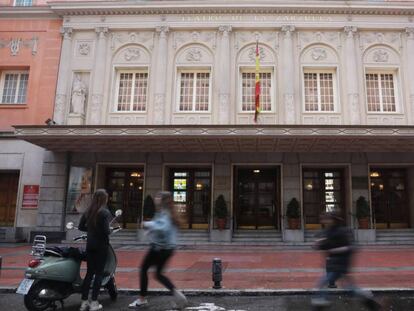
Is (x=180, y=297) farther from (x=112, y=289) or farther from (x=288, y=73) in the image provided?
(x=288, y=73)

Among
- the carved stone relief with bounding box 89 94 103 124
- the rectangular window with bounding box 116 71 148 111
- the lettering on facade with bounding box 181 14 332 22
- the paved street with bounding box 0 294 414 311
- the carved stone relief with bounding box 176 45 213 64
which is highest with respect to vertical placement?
the lettering on facade with bounding box 181 14 332 22

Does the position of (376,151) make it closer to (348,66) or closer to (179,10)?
(348,66)

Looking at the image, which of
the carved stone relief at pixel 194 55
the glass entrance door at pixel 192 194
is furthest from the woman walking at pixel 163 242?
the carved stone relief at pixel 194 55

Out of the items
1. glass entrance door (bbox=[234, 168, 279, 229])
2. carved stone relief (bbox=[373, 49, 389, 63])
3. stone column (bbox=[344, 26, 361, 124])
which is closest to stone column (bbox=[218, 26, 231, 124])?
glass entrance door (bbox=[234, 168, 279, 229])

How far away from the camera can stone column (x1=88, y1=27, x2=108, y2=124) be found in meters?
18.1

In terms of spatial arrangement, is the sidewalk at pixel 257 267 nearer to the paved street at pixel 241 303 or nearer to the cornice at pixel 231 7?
the paved street at pixel 241 303

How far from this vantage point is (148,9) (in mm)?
18766

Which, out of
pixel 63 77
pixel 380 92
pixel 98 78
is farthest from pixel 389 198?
pixel 63 77

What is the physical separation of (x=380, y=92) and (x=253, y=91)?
629 centimetres

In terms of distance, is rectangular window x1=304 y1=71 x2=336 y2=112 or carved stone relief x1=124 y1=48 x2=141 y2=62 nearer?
rectangular window x1=304 y1=71 x2=336 y2=112

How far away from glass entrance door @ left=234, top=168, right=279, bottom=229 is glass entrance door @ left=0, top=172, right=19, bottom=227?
1132cm

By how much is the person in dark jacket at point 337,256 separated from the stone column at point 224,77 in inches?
473

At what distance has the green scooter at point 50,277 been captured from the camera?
6090 millimetres

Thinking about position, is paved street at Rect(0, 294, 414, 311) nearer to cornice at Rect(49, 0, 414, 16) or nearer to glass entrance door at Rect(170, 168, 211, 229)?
glass entrance door at Rect(170, 168, 211, 229)
